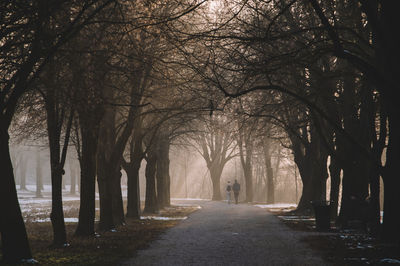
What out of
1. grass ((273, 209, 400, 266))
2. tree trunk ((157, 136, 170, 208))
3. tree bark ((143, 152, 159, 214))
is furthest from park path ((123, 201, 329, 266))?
tree trunk ((157, 136, 170, 208))

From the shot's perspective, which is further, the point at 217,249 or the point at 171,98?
the point at 171,98

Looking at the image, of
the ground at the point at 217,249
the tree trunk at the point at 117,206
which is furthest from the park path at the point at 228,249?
the tree trunk at the point at 117,206

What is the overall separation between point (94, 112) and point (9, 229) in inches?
165

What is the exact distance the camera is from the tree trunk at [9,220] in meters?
9.38

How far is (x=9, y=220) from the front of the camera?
941 cm

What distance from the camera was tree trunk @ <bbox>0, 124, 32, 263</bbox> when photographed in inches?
369

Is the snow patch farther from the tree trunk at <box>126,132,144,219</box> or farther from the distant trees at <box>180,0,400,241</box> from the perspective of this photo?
the tree trunk at <box>126,132,144,219</box>

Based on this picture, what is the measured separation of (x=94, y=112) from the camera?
41.8ft

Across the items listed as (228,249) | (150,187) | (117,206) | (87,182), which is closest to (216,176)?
(150,187)

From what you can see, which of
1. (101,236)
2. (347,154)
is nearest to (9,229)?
(101,236)

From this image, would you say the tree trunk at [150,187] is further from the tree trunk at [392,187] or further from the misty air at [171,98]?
the tree trunk at [392,187]

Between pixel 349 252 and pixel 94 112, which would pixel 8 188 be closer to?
pixel 94 112

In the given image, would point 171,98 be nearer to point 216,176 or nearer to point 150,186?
point 150,186

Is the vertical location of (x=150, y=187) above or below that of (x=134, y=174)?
below
